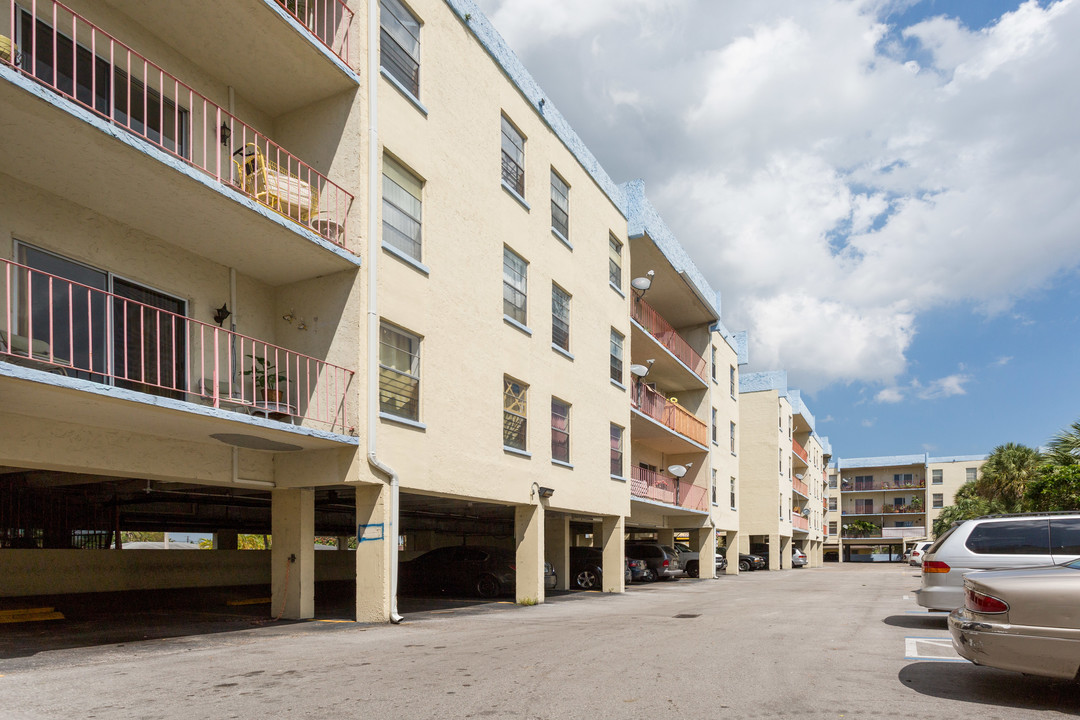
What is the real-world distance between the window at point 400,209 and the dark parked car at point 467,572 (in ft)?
30.3

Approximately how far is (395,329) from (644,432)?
16732mm

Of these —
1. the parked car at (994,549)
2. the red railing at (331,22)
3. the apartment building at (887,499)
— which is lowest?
the apartment building at (887,499)

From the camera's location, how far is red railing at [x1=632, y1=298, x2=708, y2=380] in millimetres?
29750

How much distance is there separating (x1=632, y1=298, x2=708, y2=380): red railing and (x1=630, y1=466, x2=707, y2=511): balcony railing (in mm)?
4524

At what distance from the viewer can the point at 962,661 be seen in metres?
9.27

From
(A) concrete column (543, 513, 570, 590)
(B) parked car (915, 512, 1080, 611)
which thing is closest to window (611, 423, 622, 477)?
(A) concrete column (543, 513, 570, 590)

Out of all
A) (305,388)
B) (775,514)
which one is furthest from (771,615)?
(775,514)

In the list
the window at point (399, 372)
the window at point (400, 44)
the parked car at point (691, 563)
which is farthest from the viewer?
the parked car at point (691, 563)

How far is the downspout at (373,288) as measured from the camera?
42.4 feet

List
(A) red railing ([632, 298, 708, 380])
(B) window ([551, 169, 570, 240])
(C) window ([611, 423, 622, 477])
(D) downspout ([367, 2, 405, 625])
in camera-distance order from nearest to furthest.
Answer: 1. (D) downspout ([367, 2, 405, 625])
2. (B) window ([551, 169, 570, 240])
3. (C) window ([611, 423, 622, 477])
4. (A) red railing ([632, 298, 708, 380])

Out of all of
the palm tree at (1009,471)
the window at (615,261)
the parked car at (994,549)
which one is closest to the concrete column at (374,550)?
the parked car at (994,549)

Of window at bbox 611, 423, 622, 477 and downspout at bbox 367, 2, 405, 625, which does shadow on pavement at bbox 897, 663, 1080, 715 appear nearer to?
downspout at bbox 367, 2, 405, 625

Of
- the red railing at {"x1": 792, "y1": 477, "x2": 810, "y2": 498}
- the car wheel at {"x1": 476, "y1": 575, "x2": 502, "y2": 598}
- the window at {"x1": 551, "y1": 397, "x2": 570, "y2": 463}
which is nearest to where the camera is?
the window at {"x1": 551, "y1": 397, "x2": 570, "y2": 463}

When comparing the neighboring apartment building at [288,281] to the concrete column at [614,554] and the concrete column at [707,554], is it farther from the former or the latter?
the concrete column at [707,554]
